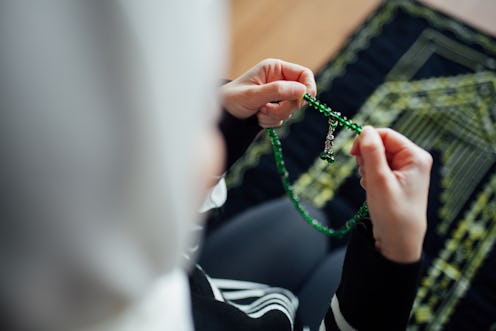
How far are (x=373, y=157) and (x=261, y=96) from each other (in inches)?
7.2

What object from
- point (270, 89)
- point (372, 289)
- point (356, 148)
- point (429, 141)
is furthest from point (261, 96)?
point (429, 141)

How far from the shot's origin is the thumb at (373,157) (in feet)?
1.56

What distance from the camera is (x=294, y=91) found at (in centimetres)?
58

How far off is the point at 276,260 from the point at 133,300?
0.43 meters

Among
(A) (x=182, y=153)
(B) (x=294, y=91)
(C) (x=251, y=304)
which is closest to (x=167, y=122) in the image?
(A) (x=182, y=153)

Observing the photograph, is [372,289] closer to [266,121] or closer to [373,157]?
[373,157]

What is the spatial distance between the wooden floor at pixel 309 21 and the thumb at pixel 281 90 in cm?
73

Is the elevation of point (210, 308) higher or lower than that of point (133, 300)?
lower

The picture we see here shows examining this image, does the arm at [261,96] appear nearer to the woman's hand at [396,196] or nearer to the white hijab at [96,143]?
the woman's hand at [396,196]

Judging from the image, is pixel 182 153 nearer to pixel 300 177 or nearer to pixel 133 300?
pixel 133 300

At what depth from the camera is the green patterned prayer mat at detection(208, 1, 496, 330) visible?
104cm

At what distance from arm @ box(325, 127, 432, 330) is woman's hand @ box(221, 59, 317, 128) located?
0.12m

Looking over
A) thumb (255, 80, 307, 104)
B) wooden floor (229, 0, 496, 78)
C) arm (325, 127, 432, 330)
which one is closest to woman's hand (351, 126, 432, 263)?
arm (325, 127, 432, 330)

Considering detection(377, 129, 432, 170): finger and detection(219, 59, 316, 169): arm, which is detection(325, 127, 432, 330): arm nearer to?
detection(377, 129, 432, 170): finger
